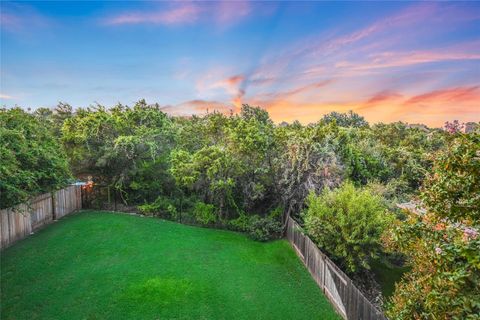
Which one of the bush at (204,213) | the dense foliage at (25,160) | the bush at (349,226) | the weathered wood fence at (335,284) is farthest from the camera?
the bush at (204,213)

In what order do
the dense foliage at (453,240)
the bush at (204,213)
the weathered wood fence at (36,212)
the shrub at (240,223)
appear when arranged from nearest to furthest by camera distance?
the dense foliage at (453,240) → the weathered wood fence at (36,212) → the shrub at (240,223) → the bush at (204,213)

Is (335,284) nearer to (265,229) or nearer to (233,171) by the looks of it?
(265,229)

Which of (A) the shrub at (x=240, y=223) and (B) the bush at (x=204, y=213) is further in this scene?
(B) the bush at (x=204, y=213)

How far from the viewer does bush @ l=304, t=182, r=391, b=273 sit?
24.2ft

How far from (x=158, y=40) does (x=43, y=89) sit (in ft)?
20.8

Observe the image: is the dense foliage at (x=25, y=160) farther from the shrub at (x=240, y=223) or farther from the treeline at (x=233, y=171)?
the shrub at (x=240, y=223)

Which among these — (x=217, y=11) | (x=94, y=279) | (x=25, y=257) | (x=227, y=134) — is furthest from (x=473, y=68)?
(x=25, y=257)

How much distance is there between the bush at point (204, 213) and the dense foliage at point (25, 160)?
6042mm

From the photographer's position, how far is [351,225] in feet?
25.0

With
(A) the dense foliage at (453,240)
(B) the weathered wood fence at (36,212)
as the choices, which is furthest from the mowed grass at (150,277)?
(A) the dense foliage at (453,240)

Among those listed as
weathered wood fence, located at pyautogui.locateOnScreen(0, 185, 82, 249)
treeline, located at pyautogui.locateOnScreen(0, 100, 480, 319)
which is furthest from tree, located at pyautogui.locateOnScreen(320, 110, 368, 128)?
weathered wood fence, located at pyautogui.locateOnScreen(0, 185, 82, 249)

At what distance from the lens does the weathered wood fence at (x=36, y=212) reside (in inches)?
362

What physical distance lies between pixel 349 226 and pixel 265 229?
442 centimetres

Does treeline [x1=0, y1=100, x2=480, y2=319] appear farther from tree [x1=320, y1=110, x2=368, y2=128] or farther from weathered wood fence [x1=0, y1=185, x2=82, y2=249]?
tree [x1=320, y1=110, x2=368, y2=128]
